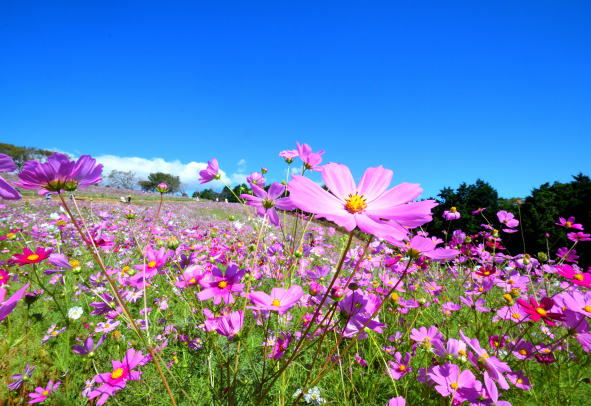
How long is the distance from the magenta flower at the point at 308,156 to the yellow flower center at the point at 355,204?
0.48 m

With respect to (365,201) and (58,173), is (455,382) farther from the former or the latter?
(58,173)

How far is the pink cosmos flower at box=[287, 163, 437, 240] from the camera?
0.51 meters

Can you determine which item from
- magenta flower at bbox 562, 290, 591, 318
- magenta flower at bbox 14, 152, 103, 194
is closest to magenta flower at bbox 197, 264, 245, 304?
magenta flower at bbox 14, 152, 103, 194

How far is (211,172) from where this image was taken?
3.56 ft

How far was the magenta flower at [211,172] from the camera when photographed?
1061 millimetres

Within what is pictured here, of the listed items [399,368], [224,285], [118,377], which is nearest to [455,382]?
[399,368]

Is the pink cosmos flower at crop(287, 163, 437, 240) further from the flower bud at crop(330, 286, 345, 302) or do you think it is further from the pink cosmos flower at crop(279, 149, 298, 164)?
the pink cosmos flower at crop(279, 149, 298, 164)

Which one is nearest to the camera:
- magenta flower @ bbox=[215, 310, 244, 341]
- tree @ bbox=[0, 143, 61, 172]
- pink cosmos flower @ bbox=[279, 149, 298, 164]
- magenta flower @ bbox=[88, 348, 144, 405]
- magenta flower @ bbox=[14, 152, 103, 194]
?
magenta flower @ bbox=[14, 152, 103, 194]

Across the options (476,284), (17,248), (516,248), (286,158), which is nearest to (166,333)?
(286,158)

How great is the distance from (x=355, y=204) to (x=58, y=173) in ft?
2.37

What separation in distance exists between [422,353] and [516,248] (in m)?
6.65

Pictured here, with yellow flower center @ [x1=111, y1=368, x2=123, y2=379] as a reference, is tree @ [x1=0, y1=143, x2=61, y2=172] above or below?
above

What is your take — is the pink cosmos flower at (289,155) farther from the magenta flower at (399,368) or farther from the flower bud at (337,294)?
the magenta flower at (399,368)

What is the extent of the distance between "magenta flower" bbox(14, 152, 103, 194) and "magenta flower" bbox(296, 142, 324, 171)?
707mm
